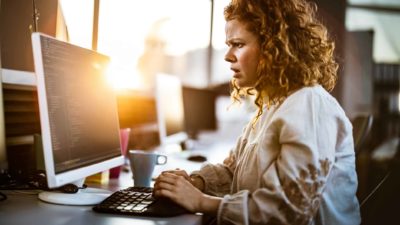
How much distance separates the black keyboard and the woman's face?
438 mm

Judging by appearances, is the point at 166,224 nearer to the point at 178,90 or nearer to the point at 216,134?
the point at 178,90

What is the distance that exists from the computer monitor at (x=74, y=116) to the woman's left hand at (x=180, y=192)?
190 mm

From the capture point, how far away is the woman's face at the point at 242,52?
52.2 inches

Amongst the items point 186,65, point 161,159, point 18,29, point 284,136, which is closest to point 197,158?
point 161,159

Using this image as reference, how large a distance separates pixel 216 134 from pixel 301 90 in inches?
127

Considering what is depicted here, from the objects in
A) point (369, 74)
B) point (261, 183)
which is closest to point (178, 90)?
point (261, 183)

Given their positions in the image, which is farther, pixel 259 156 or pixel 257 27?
pixel 257 27

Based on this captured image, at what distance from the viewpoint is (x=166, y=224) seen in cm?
106

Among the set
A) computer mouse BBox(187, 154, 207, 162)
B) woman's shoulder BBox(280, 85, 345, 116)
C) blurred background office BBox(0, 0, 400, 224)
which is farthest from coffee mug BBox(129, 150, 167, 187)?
computer mouse BBox(187, 154, 207, 162)

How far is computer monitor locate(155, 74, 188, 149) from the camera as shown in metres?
2.55

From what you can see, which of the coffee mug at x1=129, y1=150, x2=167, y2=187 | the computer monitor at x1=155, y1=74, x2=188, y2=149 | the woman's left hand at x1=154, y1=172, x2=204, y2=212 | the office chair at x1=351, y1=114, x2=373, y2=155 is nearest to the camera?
the woman's left hand at x1=154, y1=172, x2=204, y2=212

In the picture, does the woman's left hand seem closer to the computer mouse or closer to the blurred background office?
the blurred background office

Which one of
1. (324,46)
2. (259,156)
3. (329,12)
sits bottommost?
(259,156)

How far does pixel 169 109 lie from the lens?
2.77 metres
